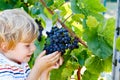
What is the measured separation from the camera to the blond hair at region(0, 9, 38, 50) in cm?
181

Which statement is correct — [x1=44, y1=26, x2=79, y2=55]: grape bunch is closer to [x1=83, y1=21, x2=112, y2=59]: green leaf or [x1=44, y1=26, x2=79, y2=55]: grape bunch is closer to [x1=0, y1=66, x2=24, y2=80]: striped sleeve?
[x1=83, y1=21, x2=112, y2=59]: green leaf

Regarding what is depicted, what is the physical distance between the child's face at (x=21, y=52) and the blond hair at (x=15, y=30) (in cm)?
2

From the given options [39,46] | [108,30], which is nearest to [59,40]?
[108,30]

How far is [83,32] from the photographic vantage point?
174 cm

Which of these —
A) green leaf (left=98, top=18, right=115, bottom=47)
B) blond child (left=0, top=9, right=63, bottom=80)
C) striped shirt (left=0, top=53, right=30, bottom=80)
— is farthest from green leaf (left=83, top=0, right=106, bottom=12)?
striped shirt (left=0, top=53, right=30, bottom=80)

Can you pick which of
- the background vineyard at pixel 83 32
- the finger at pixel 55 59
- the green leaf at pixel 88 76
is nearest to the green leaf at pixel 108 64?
the background vineyard at pixel 83 32

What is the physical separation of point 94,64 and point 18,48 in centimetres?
34

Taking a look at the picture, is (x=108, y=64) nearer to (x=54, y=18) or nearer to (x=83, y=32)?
(x=83, y=32)

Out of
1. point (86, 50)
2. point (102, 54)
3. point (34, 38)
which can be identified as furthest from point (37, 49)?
point (102, 54)

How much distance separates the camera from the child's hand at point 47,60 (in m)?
1.73

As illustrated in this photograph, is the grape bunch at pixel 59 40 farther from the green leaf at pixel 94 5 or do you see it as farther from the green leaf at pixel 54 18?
the green leaf at pixel 94 5

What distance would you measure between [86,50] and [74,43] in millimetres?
155

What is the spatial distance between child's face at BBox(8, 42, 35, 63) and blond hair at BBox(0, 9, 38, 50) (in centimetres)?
2

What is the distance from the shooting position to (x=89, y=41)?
1735mm
